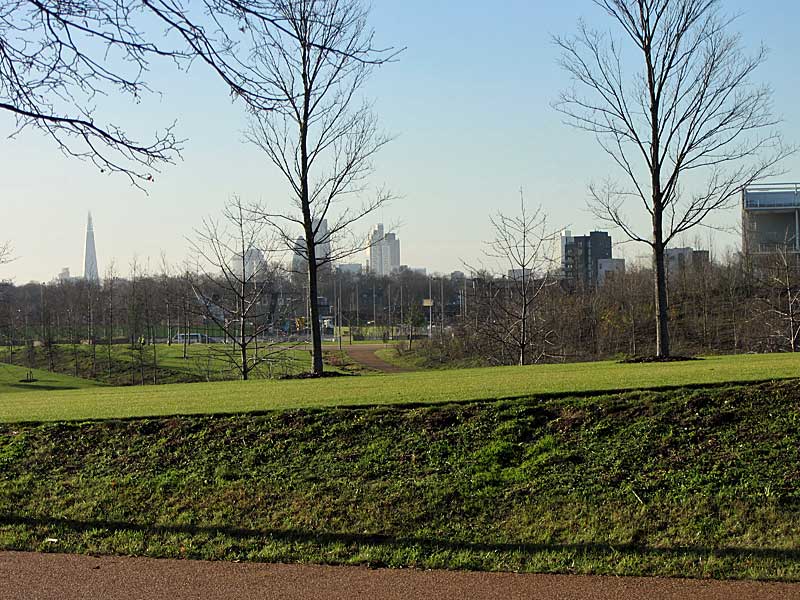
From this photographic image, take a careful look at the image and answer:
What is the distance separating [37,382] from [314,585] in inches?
1318

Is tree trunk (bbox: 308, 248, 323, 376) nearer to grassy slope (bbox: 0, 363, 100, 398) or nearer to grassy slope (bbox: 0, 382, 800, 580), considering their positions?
grassy slope (bbox: 0, 382, 800, 580)

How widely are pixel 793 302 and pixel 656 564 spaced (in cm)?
2573

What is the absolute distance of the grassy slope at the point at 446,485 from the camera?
751 cm

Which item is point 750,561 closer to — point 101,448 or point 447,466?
point 447,466

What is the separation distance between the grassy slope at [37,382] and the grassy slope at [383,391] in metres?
19.3

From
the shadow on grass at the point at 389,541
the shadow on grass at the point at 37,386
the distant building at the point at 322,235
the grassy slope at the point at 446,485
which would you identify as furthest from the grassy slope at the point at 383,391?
the shadow on grass at the point at 37,386

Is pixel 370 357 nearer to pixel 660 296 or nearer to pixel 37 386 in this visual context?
pixel 37 386

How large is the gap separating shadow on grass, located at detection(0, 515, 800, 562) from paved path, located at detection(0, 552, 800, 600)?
0.57m

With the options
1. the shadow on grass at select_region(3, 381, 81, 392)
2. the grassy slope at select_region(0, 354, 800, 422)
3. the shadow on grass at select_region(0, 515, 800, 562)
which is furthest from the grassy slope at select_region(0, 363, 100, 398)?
the shadow on grass at select_region(0, 515, 800, 562)

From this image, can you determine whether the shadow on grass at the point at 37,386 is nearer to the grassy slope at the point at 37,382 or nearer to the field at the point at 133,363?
the grassy slope at the point at 37,382

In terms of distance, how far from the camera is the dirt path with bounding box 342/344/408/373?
135 ft

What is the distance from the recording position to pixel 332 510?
8.54 metres

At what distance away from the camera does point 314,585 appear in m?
6.79

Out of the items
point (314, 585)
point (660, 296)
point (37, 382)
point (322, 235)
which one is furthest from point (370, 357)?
point (314, 585)
